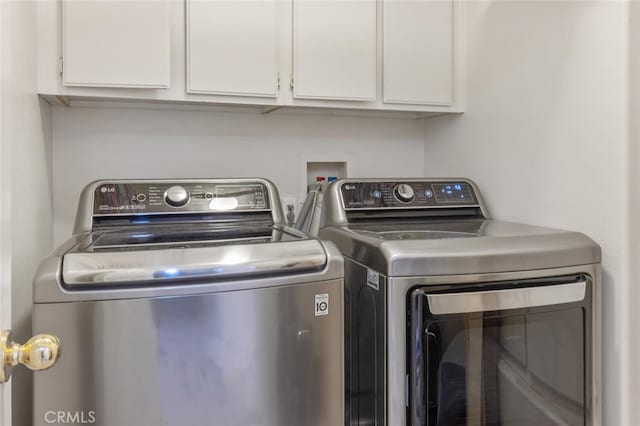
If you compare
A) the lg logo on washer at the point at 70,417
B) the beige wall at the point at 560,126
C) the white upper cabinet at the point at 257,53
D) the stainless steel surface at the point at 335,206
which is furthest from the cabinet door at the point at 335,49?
the lg logo on washer at the point at 70,417

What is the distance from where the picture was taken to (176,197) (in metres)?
1.50

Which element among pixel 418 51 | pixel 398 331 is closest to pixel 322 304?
pixel 398 331

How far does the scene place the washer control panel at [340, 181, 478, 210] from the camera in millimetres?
1625

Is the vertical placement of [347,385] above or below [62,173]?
below

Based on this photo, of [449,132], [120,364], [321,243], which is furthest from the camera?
[449,132]

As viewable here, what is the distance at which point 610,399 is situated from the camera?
123 cm

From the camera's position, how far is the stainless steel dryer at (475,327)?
109 centimetres

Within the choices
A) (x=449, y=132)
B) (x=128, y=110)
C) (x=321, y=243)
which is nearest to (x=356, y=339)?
(x=321, y=243)

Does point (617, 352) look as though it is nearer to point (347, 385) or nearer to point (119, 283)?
point (347, 385)

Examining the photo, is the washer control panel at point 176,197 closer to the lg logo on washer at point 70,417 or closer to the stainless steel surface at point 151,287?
the stainless steel surface at point 151,287

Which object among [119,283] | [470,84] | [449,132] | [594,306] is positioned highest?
[470,84]

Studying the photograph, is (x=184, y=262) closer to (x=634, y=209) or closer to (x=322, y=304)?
(x=322, y=304)

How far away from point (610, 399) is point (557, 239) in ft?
1.49

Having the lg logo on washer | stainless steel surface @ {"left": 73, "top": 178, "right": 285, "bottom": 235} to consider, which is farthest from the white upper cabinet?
the lg logo on washer
